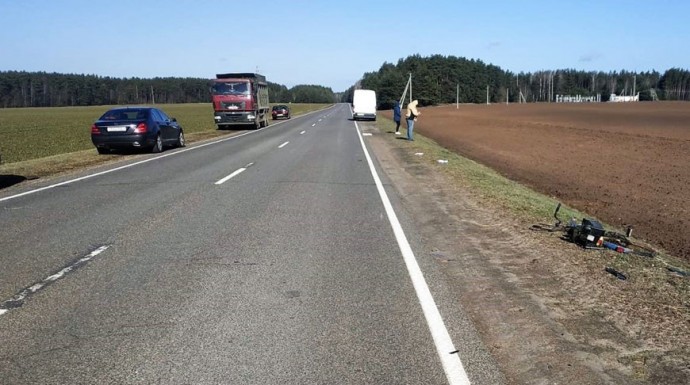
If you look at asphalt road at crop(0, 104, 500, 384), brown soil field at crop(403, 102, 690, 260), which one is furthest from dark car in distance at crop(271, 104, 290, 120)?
asphalt road at crop(0, 104, 500, 384)

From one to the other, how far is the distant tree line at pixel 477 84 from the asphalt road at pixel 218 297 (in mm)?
110177

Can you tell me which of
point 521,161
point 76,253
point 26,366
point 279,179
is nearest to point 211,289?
point 26,366

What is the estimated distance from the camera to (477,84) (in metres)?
156

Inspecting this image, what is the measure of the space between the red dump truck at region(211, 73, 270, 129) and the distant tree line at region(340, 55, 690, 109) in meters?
84.6

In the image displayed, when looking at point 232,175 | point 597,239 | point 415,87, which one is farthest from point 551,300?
point 415,87

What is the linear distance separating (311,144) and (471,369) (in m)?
20.6

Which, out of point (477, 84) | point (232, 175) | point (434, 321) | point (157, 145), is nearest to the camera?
point (434, 321)

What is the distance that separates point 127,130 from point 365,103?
113 ft

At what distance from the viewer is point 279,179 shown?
41.8ft

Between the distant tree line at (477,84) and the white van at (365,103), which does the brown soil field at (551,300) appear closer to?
the white van at (365,103)

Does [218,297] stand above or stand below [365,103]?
below

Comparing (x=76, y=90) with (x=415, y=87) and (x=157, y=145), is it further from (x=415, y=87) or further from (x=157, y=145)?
(x=157, y=145)

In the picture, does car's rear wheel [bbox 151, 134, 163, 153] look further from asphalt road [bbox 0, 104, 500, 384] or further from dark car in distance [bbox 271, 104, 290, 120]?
dark car in distance [bbox 271, 104, 290, 120]

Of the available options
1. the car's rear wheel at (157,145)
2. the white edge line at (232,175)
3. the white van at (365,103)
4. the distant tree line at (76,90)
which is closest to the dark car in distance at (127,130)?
the car's rear wheel at (157,145)
